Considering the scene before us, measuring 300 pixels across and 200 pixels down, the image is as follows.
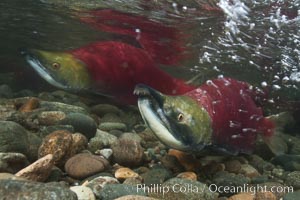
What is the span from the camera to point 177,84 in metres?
7.72

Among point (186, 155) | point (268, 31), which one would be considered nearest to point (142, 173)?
point (186, 155)

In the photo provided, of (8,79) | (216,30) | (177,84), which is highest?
(216,30)

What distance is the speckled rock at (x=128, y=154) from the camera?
511cm

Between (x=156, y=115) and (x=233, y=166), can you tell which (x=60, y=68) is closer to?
(x=156, y=115)

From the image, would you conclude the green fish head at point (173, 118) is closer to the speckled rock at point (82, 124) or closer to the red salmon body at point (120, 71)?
the speckled rock at point (82, 124)


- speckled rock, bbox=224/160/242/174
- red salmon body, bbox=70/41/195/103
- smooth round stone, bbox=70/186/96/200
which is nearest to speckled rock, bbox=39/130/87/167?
smooth round stone, bbox=70/186/96/200

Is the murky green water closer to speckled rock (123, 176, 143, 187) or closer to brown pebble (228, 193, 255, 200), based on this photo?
brown pebble (228, 193, 255, 200)

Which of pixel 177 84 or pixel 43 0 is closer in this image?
pixel 177 84

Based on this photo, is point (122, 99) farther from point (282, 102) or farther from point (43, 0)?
point (282, 102)

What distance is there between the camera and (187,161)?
541 cm

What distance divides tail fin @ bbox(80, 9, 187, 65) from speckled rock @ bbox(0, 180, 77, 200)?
7.76m

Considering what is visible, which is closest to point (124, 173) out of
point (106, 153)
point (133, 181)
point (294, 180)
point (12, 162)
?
point (133, 181)

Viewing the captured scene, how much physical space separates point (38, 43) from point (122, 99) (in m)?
12.9

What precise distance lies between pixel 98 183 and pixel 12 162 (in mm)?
1104
